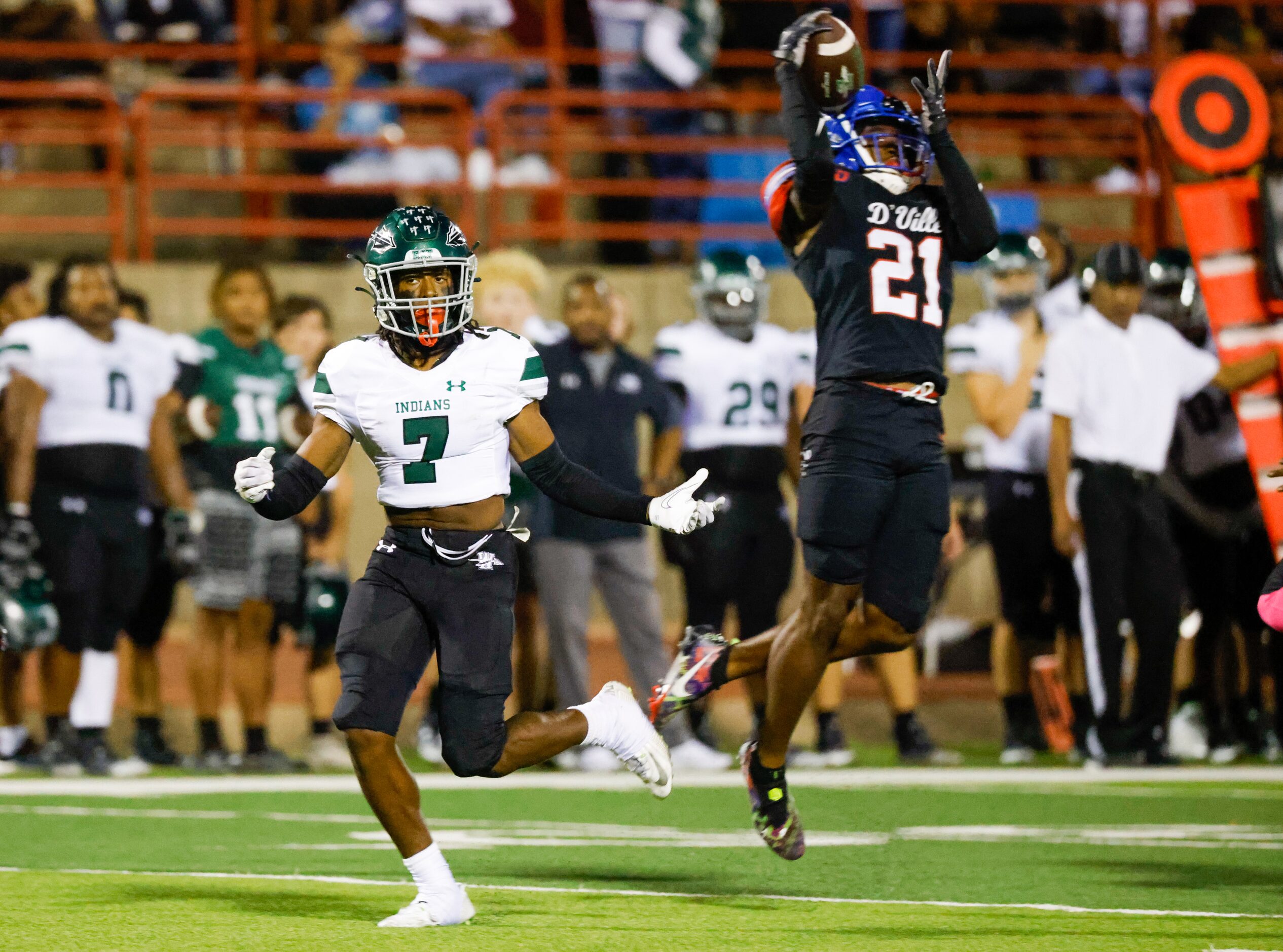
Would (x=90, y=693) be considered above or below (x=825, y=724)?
above

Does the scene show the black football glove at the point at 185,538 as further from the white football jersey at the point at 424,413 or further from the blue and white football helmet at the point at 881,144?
the blue and white football helmet at the point at 881,144

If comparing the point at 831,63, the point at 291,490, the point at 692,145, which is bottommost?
the point at 291,490

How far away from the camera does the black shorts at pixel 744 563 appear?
9.14m

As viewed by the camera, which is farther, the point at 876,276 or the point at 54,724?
the point at 54,724

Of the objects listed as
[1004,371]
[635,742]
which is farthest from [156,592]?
[635,742]

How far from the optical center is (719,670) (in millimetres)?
6176

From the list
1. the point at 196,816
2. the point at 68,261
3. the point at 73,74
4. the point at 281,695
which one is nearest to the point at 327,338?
the point at 68,261

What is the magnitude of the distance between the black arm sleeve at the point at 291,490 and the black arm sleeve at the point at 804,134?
1594 mm

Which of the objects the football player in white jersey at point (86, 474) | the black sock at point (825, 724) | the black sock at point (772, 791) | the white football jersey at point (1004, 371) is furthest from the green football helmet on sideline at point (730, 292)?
the black sock at point (772, 791)

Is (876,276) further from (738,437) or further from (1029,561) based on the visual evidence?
(1029,561)

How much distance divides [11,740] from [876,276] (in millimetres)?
4957

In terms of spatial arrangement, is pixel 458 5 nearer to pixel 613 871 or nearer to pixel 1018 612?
pixel 1018 612

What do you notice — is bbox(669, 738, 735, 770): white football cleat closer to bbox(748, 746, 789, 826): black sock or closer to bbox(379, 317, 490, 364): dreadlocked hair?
bbox(748, 746, 789, 826): black sock

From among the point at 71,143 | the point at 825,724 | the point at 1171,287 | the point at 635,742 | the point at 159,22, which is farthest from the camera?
the point at 159,22
